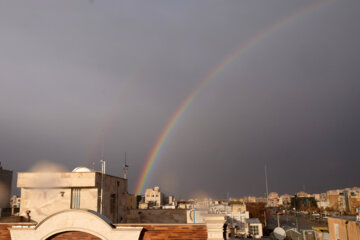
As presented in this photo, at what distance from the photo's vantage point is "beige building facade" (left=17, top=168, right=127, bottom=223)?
909 inches

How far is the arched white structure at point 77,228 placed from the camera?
12.7 meters

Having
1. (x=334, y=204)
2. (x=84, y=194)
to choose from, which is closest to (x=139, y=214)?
(x=84, y=194)

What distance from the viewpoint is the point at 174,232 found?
42.0ft

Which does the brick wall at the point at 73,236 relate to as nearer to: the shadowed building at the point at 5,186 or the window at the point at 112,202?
the window at the point at 112,202

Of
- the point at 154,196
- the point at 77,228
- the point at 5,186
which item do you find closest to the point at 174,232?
the point at 77,228

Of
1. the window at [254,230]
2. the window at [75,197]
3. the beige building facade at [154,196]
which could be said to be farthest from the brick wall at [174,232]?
the beige building facade at [154,196]

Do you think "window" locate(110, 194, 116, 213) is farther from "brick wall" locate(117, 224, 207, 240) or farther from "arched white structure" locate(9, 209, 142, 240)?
"brick wall" locate(117, 224, 207, 240)

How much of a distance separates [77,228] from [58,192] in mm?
12010

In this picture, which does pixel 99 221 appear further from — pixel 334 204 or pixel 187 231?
pixel 334 204

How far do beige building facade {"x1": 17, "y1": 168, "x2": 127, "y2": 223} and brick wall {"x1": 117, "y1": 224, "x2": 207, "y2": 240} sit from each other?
11299 mm

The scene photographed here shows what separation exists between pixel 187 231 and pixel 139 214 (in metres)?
18.1

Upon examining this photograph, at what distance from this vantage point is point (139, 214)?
2970 centimetres

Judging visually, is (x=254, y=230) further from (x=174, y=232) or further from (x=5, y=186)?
(x=174, y=232)

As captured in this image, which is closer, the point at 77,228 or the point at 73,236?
the point at 77,228
